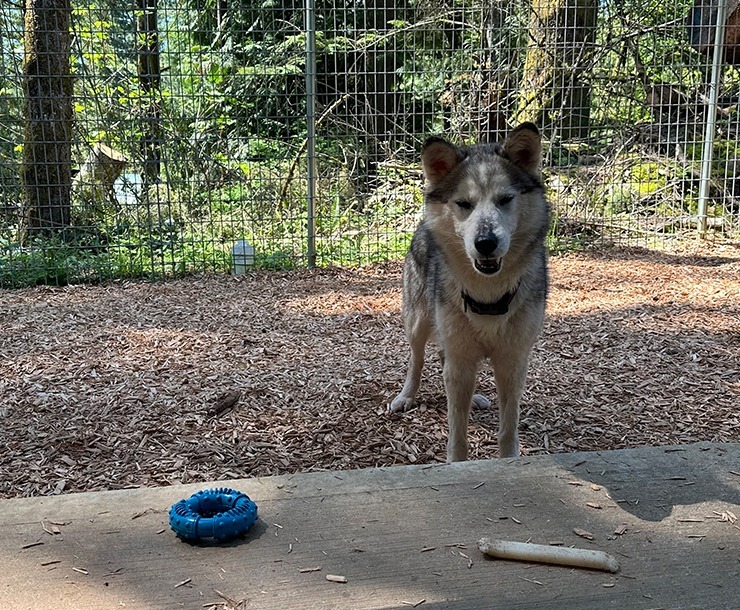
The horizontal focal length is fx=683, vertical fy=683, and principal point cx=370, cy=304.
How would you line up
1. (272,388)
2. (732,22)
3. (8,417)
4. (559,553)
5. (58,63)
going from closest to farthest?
(559,553) → (8,417) → (272,388) → (58,63) → (732,22)

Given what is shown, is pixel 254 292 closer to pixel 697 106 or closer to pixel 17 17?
pixel 17 17

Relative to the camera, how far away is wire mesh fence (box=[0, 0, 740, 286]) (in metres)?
7.76

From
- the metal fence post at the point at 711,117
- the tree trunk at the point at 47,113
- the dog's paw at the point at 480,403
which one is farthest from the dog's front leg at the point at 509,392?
the metal fence post at the point at 711,117

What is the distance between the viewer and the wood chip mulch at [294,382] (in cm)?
352

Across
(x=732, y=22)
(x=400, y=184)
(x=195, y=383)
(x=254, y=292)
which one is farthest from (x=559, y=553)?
(x=732, y=22)

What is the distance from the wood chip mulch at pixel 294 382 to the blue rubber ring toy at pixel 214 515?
103 cm

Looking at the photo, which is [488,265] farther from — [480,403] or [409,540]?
[480,403]

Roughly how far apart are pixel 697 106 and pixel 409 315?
274 inches

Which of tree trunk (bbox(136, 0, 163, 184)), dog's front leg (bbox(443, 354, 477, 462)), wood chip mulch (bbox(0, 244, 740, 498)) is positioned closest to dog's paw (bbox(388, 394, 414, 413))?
wood chip mulch (bbox(0, 244, 740, 498))

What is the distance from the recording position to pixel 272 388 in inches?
171

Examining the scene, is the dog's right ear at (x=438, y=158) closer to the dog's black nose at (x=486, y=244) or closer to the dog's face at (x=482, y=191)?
the dog's face at (x=482, y=191)

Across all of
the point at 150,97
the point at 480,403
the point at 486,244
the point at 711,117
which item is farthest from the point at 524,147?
the point at 711,117

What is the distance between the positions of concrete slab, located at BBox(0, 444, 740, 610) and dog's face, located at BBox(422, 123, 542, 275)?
0.89 metres

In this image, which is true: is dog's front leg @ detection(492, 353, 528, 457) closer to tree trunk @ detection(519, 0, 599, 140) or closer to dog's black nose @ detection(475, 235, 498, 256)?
dog's black nose @ detection(475, 235, 498, 256)
